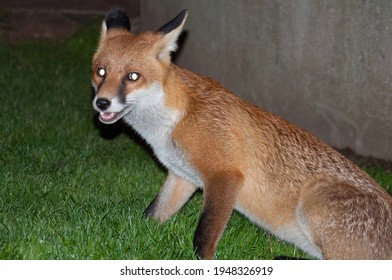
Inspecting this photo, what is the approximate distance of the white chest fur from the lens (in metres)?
6.03

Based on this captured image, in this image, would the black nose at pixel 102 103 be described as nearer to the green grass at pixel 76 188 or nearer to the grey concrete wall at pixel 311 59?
the green grass at pixel 76 188

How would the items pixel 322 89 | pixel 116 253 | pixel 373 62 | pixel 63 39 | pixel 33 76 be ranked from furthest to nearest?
pixel 63 39, pixel 33 76, pixel 322 89, pixel 373 62, pixel 116 253

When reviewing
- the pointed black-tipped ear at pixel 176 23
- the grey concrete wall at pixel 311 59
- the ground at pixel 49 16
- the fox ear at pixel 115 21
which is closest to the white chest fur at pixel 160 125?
the pointed black-tipped ear at pixel 176 23

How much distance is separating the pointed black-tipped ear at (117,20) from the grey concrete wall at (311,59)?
3.17 meters

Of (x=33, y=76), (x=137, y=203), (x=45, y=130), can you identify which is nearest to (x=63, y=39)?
(x=33, y=76)

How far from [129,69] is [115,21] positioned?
0.95 meters

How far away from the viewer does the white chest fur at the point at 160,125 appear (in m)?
6.03

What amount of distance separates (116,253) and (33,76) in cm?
653

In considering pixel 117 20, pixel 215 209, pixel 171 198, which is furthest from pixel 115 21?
pixel 215 209

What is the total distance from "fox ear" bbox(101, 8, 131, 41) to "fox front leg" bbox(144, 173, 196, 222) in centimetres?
137

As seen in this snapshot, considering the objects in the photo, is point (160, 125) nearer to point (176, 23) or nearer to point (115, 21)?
point (176, 23)

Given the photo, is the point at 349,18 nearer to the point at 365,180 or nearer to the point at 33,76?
the point at 365,180

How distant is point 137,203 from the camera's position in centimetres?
727

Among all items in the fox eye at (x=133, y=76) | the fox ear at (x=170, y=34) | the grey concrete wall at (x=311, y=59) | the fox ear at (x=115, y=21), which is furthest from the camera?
the grey concrete wall at (x=311, y=59)
